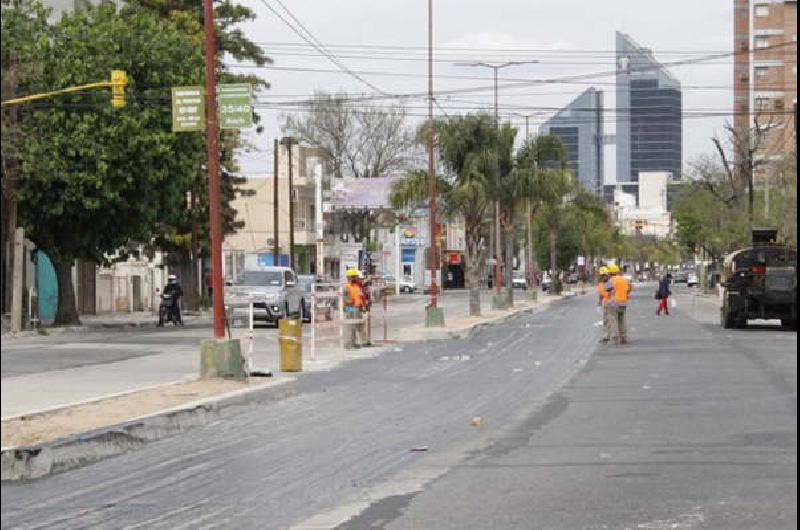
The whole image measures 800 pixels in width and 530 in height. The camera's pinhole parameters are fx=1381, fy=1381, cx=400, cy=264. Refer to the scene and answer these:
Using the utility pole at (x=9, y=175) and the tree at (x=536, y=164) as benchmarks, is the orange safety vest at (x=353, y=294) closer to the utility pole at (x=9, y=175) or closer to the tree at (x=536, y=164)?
the utility pole at (x=9, y=175)

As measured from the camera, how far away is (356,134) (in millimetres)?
88500

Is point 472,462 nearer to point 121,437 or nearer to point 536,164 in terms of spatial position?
point 121,437

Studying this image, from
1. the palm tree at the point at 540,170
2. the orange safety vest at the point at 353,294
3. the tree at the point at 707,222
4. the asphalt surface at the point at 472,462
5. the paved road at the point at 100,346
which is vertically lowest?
the paved road at the point at 100,346

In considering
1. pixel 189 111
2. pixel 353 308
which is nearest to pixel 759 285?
pixel 353 308

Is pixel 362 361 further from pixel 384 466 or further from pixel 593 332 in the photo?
pixel 384 466

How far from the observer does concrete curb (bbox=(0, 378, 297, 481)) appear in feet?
38.3

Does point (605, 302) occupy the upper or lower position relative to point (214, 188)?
lower

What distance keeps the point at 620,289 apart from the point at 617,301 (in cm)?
41

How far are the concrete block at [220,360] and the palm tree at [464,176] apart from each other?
31519 mm

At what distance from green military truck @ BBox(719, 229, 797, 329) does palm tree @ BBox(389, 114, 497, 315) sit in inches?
582

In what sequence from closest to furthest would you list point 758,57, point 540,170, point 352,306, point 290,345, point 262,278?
1. point 290,345
2. point 352,306
3. point 262,278
4. point 540,170
5. point 758,57

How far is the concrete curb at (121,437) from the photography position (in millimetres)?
11672

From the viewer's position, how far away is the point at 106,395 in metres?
18.4

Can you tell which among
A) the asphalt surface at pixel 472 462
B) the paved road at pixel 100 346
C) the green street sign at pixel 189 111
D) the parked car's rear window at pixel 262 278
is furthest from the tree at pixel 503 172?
the green street sign at pixel 189 111
